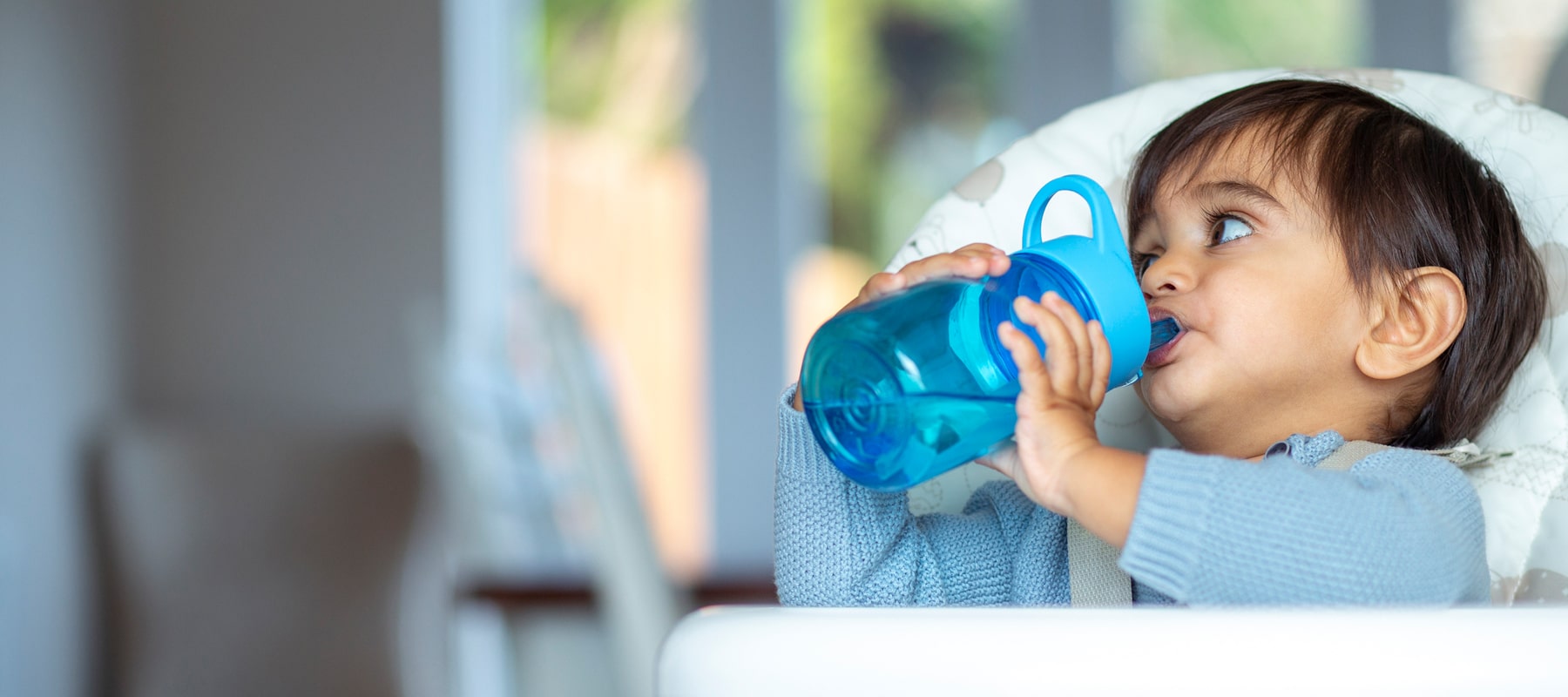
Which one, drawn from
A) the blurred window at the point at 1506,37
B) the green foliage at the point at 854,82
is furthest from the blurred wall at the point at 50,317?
the blurred window at the point at 1506,37

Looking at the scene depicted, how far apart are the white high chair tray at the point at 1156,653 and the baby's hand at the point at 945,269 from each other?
28cm

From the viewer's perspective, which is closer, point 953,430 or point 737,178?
point 953,430

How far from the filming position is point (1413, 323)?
33.0 inches

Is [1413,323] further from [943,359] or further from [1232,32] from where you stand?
[1232,32]

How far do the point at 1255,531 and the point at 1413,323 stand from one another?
1.08ft

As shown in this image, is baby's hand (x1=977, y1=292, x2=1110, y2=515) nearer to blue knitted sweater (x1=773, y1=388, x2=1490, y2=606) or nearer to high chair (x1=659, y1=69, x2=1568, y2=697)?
blue knitted sweater (x1=773, y1=388, x2=1490, y2=606)

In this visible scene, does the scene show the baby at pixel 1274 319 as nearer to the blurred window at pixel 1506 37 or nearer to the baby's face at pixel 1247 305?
the baby's face at pixel 1247 305

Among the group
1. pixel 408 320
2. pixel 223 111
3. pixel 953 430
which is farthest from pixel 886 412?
pixel 223 111

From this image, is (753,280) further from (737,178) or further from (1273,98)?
(1273,98)

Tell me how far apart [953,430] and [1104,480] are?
86 millimetres

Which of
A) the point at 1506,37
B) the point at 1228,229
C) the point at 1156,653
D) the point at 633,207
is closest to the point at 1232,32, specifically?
the point at 1506,37

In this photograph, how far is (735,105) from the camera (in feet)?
10.2

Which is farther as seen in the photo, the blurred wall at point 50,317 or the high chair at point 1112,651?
the blurred wall at point 50,317

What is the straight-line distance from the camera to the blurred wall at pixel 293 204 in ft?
9.87
